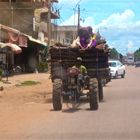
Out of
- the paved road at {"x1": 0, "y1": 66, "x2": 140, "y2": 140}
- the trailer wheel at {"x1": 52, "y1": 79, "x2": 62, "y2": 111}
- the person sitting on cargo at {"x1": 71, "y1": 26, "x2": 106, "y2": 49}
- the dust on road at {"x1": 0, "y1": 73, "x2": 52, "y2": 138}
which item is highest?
the person sitting on cargo at {"x1": 71, "y1": 26, "x2": 106, "y2": 49}

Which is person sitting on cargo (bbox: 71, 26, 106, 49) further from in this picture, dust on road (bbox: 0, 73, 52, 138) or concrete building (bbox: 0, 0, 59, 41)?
concrete building (bbox: 0, 0, 59, 41)

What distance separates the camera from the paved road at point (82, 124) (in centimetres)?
1194

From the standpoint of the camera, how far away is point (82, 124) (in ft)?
45.9

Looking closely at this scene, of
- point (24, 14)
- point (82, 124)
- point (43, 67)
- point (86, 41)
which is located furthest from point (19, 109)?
point (24, 14)

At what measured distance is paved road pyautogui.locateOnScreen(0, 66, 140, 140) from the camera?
39.2ft

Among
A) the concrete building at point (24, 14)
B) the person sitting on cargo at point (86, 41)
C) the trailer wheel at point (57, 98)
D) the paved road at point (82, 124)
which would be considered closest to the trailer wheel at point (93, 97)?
the paved road at point (82, 124)

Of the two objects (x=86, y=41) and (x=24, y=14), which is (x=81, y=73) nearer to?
(x=86, y=41)

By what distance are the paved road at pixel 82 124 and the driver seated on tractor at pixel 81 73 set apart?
0.87 m

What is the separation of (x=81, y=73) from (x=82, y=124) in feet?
17.4

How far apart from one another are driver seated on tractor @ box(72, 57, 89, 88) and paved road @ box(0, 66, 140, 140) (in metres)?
0.87

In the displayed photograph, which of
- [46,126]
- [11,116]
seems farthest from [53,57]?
[46,126]

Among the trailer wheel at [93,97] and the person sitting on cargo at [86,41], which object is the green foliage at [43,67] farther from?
the trailer wheel at [93,97]

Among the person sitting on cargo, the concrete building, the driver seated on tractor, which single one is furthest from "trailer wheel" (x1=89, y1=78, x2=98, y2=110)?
the concrete building

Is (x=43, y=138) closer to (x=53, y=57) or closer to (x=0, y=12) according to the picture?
(x=53, y=57)
